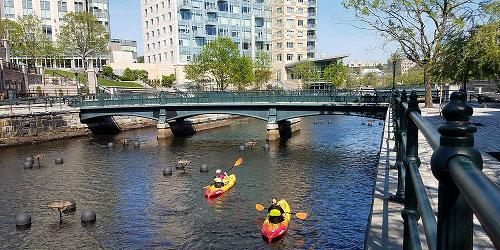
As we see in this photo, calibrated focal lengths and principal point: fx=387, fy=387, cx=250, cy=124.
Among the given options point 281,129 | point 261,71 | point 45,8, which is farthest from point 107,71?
point 281,129

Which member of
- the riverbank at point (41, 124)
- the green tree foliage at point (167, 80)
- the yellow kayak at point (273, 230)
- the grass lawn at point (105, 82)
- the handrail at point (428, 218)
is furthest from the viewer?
the green tree foliage at point (167, 80)

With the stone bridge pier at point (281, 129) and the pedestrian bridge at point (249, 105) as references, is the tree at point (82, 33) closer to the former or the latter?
the pedestrian bridge at point (249, 105)

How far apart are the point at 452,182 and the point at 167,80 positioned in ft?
302

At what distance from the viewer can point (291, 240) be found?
17.4 metres

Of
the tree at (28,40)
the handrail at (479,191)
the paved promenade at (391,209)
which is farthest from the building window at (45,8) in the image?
the handrail at (479,191)

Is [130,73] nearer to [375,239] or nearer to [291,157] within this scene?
[291,157]

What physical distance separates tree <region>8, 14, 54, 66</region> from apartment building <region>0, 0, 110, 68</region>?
9.77m

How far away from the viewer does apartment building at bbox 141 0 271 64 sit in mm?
91188

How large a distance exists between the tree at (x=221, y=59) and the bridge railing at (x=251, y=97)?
2512cm

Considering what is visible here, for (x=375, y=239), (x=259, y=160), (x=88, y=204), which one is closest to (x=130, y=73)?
(x=259, y=160)

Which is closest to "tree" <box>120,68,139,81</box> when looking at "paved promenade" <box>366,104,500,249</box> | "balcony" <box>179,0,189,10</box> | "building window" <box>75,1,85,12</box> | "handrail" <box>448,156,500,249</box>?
"balcony" <box>179,0,189,10</box>

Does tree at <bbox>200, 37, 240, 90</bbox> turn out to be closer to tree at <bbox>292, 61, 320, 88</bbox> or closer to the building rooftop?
tree at <bbox>292, 61, 320, 88</bbox>

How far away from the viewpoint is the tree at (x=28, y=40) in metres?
71.8

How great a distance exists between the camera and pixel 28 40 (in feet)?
244
